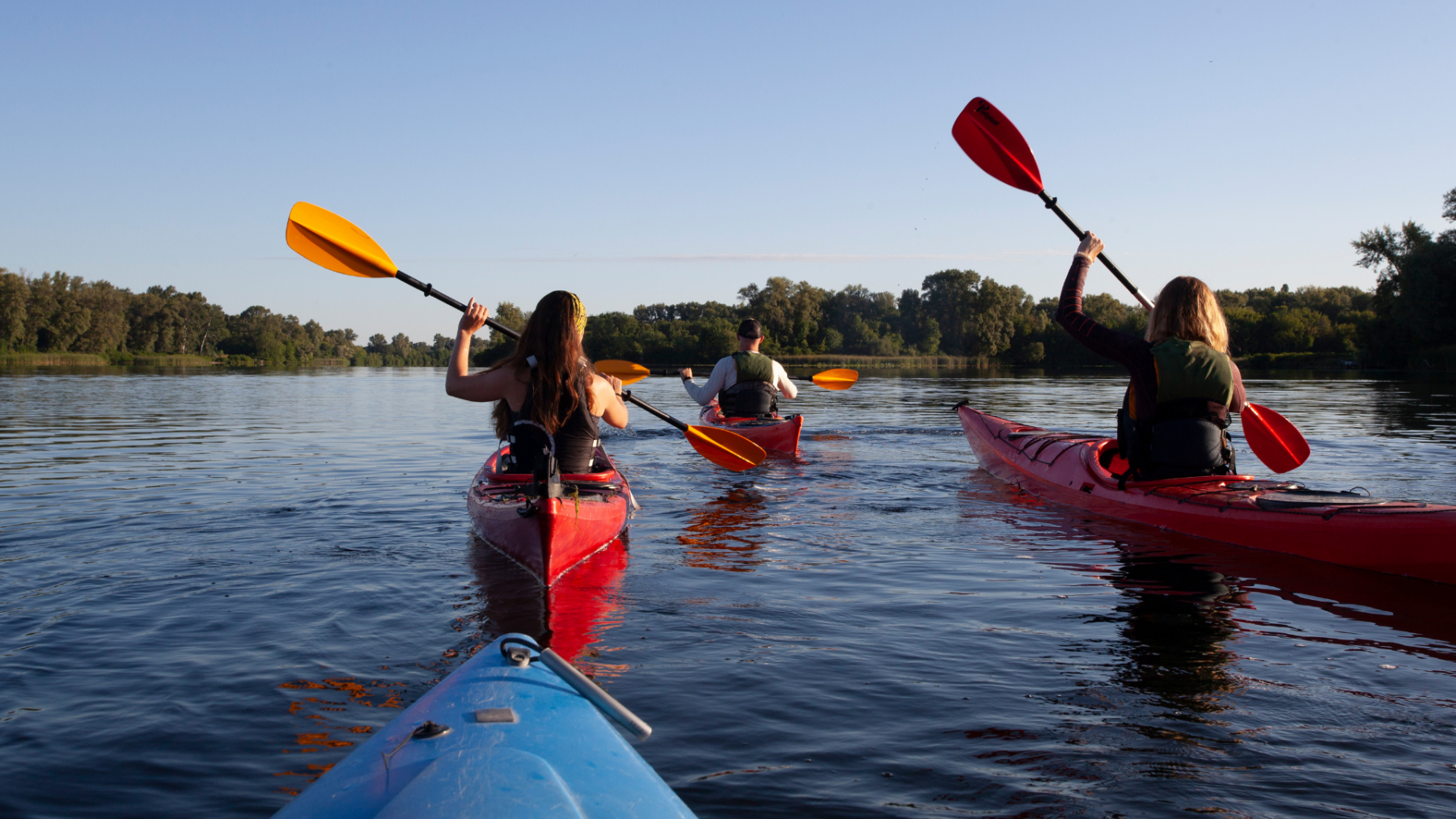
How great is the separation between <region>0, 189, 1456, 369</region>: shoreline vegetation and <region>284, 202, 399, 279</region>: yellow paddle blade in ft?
95.2

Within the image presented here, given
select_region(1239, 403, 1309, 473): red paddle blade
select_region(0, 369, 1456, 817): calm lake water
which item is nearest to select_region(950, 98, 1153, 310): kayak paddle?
select_region(1239, 403, 1309, 473): red paddle blade

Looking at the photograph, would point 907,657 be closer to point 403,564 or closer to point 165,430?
point 403,564

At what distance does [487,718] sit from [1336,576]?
194 inches

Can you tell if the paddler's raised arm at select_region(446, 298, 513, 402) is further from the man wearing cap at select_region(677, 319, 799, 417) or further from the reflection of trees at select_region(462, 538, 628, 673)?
the man wearing cap at select_region(677, 319, 799, 417)

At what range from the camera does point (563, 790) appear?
1.63 meters

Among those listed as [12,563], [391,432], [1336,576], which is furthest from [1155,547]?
[391,432]

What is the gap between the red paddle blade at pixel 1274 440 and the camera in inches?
255

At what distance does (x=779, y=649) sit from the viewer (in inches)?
145

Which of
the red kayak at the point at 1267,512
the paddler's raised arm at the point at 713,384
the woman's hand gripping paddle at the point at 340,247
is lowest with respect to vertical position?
the red kayak at the point at 1267,512

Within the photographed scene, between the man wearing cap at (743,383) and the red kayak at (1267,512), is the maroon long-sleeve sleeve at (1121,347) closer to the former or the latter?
the red kayak at (1267,512)

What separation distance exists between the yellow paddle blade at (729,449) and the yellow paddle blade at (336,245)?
276 cm

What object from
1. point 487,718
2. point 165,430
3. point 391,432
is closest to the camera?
point 487,718

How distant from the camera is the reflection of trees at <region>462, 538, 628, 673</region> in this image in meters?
3.84

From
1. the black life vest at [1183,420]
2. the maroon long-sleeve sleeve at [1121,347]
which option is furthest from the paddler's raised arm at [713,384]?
the black life vest at [1183,420]
